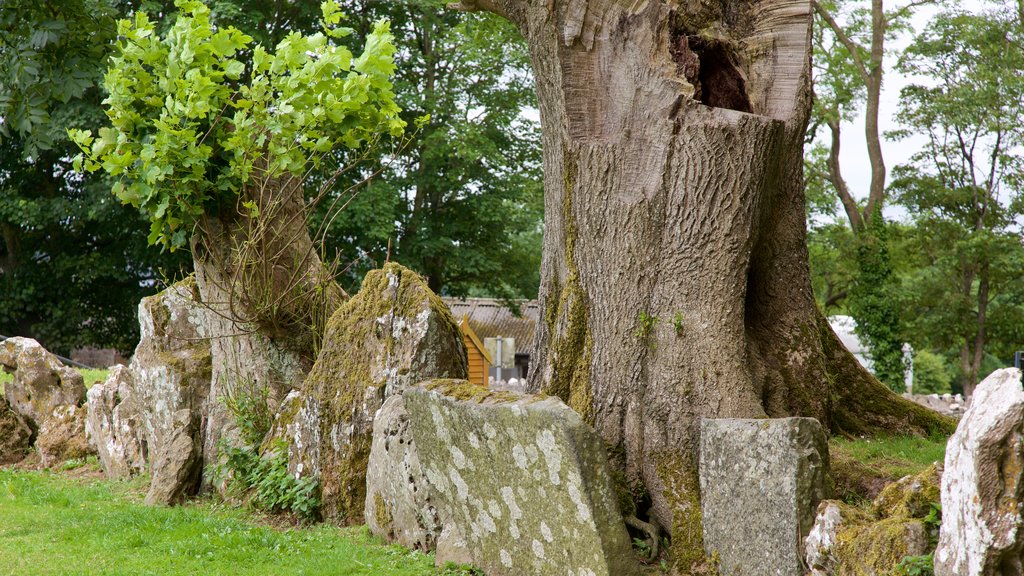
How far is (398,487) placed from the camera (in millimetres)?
7555

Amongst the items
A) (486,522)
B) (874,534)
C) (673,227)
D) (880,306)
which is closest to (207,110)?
(673,227)

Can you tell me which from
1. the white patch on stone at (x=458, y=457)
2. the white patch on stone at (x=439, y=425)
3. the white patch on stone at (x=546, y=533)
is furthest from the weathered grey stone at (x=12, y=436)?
the white patch on stone at (x=546, y=533)

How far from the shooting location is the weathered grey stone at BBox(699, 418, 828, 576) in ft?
16.9

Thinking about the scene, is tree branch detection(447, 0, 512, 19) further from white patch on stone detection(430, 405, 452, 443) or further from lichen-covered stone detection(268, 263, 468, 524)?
white patch on stone detection(430, 405, 452, 443)

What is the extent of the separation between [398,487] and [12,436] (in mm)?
7318

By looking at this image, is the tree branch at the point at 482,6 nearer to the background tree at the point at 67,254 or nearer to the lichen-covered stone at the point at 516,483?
the lichen-covered stone at the point at 516,483

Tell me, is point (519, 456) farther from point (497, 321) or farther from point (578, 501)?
point (497, 321)

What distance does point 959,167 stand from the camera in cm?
3145

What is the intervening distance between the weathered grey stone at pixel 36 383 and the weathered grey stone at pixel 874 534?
1091 centimetres

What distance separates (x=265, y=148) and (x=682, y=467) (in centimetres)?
626

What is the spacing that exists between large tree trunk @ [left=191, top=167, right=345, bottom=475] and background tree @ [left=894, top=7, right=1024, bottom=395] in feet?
79.4

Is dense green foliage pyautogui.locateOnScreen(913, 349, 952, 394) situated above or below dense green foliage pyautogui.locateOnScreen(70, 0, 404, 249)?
below

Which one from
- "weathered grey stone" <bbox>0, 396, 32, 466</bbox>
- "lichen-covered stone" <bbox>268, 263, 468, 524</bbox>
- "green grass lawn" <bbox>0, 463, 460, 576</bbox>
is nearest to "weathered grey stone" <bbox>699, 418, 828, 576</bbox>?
"green grass lawn" <bbox>0, 463, 460, 576</bbox>

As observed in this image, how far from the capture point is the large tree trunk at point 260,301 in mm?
9914
